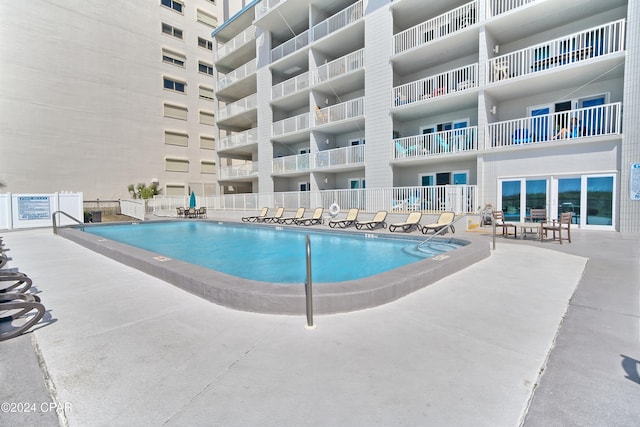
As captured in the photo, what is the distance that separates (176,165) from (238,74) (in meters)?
11.6

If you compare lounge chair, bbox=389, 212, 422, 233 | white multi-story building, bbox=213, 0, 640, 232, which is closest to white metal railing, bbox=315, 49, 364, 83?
white multi-story building, bbox=213, 0, 640, 232

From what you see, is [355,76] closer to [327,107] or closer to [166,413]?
[327,107]

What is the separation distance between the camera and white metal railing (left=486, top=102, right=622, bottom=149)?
10852 mm

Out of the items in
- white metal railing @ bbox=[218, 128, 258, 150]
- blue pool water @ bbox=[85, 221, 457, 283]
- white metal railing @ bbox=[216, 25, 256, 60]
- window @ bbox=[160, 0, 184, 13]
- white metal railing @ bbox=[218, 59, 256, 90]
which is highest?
window @ bbox=[160, 0, 184, 13]

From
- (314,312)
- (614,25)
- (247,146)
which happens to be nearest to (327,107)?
(247,146)

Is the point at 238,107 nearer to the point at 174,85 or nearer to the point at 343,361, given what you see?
the point at 174,85

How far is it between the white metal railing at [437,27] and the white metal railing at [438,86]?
5.80 feet

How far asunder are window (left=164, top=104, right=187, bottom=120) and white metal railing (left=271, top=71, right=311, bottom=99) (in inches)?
540

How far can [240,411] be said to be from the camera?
2008 mm

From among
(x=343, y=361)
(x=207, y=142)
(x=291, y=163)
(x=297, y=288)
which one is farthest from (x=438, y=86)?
(x=207, y=142)

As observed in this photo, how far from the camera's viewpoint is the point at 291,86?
2102cm

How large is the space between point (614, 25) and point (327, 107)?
1335cm

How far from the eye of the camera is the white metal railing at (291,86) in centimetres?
2006

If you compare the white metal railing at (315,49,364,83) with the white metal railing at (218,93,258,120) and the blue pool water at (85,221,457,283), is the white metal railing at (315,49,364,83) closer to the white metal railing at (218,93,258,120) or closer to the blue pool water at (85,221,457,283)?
the white metal railing at (218,93,258,120)
